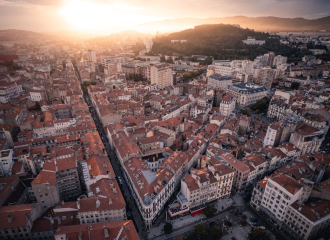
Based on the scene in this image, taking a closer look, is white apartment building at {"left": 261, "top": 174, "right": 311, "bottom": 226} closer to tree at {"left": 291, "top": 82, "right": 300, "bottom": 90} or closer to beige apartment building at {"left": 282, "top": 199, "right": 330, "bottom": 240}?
beige apartment building at {"left": 282, "top": 199, "right": 330, "bottom": 240}

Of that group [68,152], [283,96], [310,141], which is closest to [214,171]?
[310,141]

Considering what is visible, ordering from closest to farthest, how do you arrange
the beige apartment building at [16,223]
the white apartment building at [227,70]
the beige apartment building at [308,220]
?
the beige apartment building at [16,223], the beige apartment building at [308,220], the white apartment building at [227,70]

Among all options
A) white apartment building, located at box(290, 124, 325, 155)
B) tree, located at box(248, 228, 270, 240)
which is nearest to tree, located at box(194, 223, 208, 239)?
tree, located at box(248, 228, 270, 240)

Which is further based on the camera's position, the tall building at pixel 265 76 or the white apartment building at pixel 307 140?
the tall building at pixel 265 76

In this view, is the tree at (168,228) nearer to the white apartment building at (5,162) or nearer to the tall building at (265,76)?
the white apartment building at (5,162)

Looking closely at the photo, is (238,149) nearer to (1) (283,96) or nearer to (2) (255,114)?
(2) (255,114)

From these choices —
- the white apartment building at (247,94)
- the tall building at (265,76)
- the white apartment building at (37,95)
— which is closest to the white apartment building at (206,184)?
the white apartment building at (247,94)

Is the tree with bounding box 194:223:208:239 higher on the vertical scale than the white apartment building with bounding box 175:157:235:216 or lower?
lower

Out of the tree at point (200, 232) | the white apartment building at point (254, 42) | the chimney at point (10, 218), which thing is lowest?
the tree at point (200, 232)
